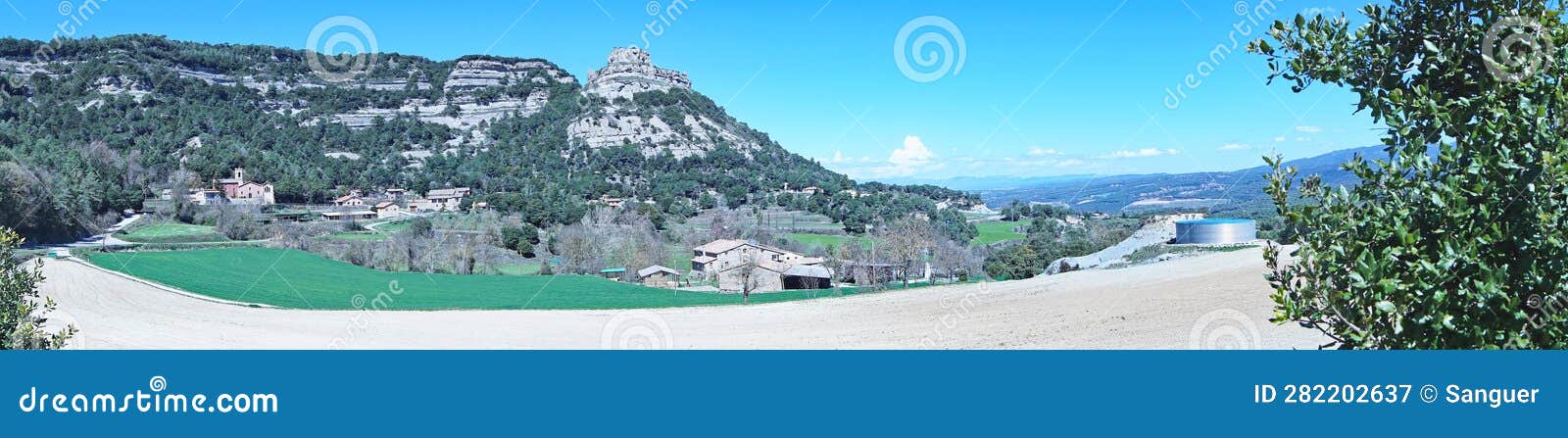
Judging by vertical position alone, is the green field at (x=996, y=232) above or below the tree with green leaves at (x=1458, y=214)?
below

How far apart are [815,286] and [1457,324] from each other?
26.1 meters

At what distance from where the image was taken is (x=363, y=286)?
27625mm

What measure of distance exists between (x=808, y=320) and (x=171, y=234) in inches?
1313

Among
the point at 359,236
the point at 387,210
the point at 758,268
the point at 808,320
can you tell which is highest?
the point at 387,210

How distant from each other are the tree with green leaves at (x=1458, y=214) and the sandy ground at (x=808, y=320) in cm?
898

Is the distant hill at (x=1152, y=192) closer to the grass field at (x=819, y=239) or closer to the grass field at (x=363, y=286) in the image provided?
the grass field at (x=819, y=239)

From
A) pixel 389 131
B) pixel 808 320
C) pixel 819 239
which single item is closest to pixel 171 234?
pixel 819 239

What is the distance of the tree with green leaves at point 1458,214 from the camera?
2.52 metres

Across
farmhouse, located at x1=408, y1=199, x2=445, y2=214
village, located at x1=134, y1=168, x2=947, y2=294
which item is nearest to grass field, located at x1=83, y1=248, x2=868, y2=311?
village, located at x1=134, y1=168, x2=947, y2=294

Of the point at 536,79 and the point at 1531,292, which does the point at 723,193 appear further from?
the point at 1531,292

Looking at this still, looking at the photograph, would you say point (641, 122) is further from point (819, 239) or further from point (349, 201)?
point (819, 239)

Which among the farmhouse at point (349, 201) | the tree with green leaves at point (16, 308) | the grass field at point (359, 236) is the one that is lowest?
the grass field at point (359, 236)

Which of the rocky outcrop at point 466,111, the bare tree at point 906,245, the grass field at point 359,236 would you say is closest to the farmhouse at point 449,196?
the grass field at point 359,236
